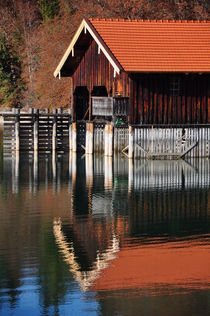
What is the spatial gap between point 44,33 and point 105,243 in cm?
8101

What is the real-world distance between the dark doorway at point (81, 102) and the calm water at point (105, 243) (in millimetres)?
12728

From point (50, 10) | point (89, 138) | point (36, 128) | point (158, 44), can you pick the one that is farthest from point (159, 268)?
point (50, 10)

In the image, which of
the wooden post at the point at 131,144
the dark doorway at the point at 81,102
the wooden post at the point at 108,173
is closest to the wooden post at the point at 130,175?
the wooden post at the point at 131,144

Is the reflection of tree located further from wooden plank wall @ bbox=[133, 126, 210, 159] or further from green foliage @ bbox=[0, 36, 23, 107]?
green foliage @ bbox=[0, 36, 23, 107]

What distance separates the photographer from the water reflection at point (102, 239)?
22406 mm

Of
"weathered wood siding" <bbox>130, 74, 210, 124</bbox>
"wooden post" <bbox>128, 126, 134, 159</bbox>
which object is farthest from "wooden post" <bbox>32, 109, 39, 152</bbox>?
"wooden post" <bbox>128, 126, 134, 159</bbox>

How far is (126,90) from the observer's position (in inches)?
2114

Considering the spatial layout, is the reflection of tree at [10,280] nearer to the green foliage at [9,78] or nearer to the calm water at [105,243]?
the calm water at [105,243]

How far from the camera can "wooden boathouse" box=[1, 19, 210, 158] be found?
52.5 meters

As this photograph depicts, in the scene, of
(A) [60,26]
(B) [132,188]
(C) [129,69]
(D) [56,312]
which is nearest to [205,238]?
(D) [56,312]

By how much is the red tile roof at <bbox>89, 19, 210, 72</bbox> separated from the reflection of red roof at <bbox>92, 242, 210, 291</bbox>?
81.6 ft

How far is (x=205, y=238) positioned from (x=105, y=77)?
89.5 feet

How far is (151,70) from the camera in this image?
5147 cm

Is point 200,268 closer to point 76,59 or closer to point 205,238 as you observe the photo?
point 205,238
